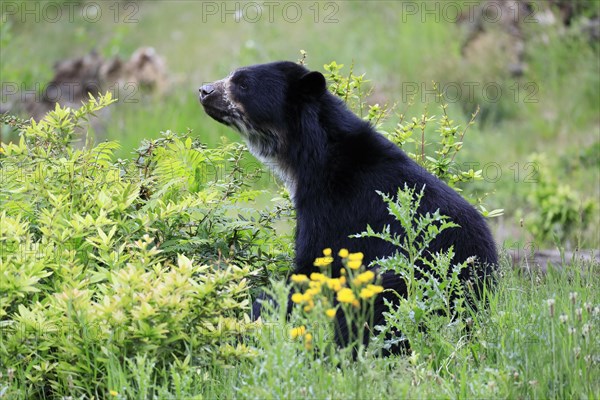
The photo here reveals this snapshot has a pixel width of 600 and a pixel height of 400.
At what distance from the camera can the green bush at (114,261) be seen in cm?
368

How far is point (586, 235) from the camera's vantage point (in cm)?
819

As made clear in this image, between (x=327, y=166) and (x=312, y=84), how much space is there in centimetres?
53

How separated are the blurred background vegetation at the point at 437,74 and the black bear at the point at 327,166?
10.0 ft

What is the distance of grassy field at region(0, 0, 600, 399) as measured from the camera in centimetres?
338

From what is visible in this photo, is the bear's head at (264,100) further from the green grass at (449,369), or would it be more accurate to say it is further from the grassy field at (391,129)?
the green grass at (449,369)

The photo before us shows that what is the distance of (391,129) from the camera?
9.80 m

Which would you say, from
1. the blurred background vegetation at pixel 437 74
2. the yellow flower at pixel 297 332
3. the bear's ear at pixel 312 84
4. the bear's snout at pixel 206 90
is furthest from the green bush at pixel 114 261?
the blurred background vegetation at pixel 437 74

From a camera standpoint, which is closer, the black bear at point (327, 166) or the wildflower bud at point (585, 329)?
the wildflower bud at point (585, 329)

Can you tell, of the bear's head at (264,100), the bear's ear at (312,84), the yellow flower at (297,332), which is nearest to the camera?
the yellow flower at (297,332)

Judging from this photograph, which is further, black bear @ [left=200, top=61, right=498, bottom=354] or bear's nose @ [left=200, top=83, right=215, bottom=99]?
bear's nose @ [left=200, top=83, right=215, bottom=99]

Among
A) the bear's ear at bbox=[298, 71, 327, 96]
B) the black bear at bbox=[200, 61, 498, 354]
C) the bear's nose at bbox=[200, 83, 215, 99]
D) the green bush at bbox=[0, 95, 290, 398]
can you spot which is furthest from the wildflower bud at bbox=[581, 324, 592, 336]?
the bear's nose at bbox=[200, 83, 215, 99]

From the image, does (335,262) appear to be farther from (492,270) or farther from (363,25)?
(363,25)

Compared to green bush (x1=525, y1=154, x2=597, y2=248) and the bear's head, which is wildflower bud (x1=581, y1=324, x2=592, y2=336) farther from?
green bush (x1=525, y1=154, x2=597, y2=248)

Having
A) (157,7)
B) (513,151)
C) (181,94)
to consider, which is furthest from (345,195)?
(157,7)
